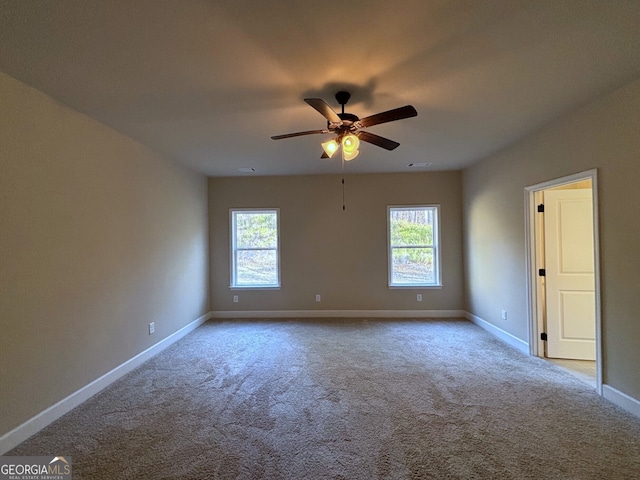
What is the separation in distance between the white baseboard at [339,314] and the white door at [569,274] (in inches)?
74.7

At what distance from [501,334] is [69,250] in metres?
5.08

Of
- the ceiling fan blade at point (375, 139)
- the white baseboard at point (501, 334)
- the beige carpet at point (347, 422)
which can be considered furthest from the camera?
the white baseboard at point (501, 334)

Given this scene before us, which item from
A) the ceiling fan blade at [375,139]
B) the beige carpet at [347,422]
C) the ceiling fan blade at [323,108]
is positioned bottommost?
the beige carpet at [347,422]

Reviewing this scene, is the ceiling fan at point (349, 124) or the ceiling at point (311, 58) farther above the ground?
the ceiling at point (311, 58)

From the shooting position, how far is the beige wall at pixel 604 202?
2.36 meters

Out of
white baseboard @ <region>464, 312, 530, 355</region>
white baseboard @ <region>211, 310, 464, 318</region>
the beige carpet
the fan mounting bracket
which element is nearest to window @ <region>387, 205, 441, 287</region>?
white baseboard @ <region>211, 310, 464, 318</region>

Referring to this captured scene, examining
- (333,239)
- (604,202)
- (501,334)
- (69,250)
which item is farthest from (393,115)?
(501,334)

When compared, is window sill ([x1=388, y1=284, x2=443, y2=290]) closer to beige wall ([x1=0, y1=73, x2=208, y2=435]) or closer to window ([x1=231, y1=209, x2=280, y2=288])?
window ([x1=231, y1=209, x2=280, y2=288])

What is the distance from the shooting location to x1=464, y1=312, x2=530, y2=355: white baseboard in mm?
3720

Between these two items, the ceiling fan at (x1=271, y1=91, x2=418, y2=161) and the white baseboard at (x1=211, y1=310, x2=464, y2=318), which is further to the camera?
the white baseboard at (x1=211, y1=310, x2=464, y2=318)

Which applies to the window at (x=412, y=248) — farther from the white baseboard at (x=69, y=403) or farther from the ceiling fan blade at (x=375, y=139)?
the white baseboard at (x=69, y=403)

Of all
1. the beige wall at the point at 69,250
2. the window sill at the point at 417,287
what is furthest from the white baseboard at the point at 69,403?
the window sill at the point at 417,287

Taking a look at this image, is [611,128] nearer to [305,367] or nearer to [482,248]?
[482,248]

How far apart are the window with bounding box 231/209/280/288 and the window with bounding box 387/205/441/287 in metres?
2.14
